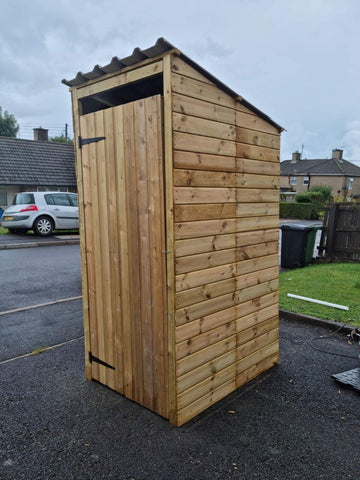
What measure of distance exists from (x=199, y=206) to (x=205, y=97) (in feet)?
2.59

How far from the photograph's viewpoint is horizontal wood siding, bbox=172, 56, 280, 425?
90.9 inches

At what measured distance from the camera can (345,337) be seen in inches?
157

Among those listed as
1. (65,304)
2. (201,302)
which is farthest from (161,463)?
(65,304)

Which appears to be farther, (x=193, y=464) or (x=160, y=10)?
A: (x=160, y=10)

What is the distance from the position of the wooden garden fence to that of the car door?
374 inches

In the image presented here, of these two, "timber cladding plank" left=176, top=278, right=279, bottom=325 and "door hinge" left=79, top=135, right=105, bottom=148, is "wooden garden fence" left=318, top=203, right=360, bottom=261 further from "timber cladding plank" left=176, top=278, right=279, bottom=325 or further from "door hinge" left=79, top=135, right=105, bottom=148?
"door hinge" left=79, top=135, right=105, bottom=148

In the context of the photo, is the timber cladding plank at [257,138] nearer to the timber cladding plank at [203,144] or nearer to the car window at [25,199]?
the timber cladding plank at [203,144]

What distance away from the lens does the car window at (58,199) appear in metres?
13.1

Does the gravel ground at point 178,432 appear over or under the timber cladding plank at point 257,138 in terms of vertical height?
under

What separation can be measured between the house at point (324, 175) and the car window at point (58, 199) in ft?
105

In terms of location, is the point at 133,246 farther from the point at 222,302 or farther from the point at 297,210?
the point at 297,210

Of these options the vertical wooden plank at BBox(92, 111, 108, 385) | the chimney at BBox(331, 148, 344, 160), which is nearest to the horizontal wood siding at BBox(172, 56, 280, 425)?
the vertical wooden plank at BBox(92, 111, 108, 385)

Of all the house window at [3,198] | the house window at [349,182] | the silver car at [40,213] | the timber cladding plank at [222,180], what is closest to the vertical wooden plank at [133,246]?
the timber cladding plank at [222,180]

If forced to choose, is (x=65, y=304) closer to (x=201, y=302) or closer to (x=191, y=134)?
(x=201, y=302)
